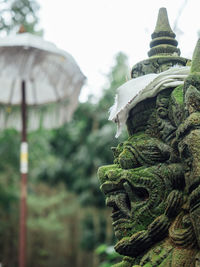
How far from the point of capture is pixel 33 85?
14.2 feet

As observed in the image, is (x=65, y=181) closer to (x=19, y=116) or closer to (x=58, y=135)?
(x=58, y=135)


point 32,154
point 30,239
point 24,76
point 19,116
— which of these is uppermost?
point 24,76

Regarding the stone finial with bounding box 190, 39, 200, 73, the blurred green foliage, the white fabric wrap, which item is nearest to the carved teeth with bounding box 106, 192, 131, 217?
the white fabric wrap

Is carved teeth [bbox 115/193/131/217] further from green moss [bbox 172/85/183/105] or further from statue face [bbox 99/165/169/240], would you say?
green moss [bbox 172/85/183/105]

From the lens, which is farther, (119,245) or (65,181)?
(65,181)

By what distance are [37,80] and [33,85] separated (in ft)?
0.65

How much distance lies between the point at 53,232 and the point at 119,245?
8.44 metres

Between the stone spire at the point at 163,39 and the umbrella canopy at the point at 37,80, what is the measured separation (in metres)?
1.74

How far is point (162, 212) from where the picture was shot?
1396mm

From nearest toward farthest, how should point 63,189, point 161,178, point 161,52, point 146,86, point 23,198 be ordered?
point 161,178 → point 146,86 → point 161,52 → point 23,198 → point 63,189

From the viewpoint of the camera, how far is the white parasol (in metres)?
3.45

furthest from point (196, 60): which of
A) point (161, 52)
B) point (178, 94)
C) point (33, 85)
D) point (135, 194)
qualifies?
point (33, 85)

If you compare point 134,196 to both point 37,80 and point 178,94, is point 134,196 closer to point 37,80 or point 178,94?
point 178,94

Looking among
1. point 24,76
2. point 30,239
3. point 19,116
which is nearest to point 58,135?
point 30,239
